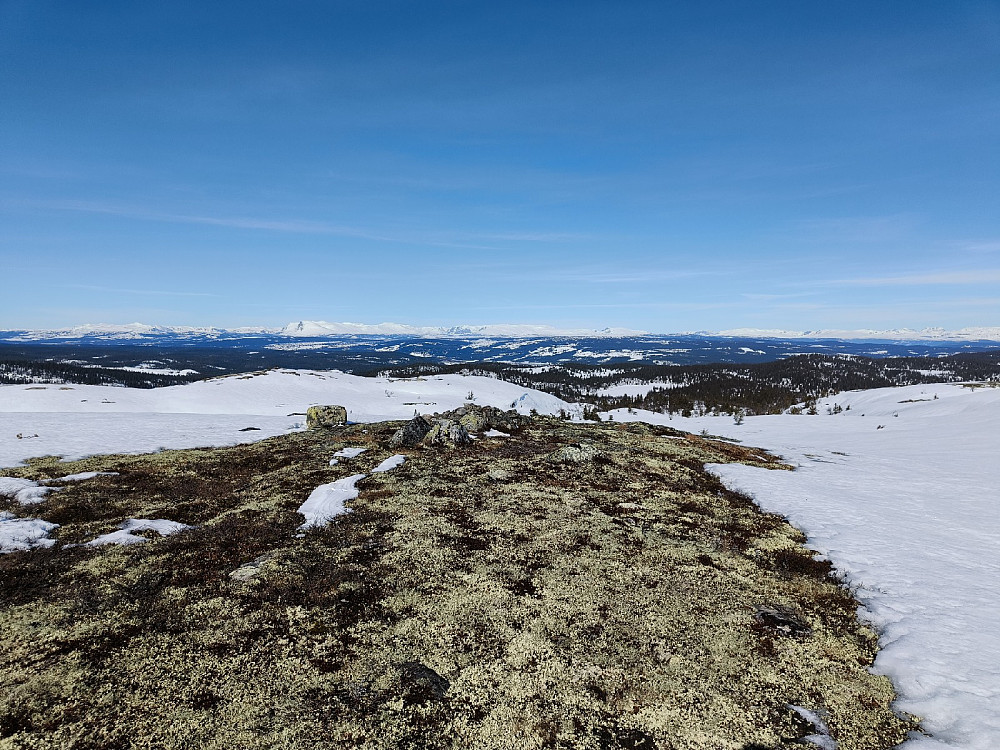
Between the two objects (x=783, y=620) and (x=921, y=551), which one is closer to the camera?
(x=783, y=620)

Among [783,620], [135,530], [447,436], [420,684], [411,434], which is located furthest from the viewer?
[447,436]

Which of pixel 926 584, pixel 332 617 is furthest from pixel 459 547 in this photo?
pixel 926 584

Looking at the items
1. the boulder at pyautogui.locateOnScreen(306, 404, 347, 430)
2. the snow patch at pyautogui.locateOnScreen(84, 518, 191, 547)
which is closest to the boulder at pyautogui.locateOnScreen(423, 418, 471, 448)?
the boulder at pyautogui.locateOnScreen(306, 404, 347, 430)

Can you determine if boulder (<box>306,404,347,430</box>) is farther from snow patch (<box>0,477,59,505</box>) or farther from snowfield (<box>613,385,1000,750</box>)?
snowfield (<box>613,385,1000,750</box>)

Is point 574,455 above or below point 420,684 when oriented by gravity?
above

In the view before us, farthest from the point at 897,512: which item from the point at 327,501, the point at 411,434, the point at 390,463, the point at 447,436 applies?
the point at 411,434

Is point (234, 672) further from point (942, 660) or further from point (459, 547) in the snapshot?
point (942, 660)

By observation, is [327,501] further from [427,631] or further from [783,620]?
[783,620]
